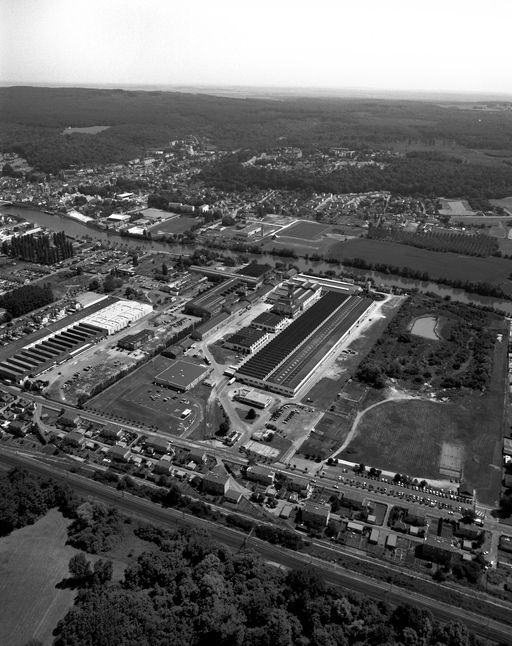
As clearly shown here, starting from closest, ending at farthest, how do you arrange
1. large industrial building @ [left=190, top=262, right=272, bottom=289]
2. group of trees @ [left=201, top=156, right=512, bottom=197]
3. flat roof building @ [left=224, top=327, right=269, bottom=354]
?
flat roof building @ [left=224, top=327, right=269, bottom=354] < large industrial building @ [left=190, top=262, right=272, bottom=289] < group of trees @ [left=201, top=156, right=512, bottom=197]

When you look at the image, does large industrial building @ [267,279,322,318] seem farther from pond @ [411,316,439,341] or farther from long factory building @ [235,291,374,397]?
pond @ [411,316,439,341]

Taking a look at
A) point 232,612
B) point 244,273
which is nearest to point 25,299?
point 244,273

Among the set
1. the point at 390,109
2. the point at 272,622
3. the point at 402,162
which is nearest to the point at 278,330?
the point at 272,622

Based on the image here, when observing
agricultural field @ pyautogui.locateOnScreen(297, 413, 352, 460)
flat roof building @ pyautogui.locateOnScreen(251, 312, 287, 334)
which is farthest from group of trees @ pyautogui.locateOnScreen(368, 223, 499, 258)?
agricultural field @ pyautogui.locateOnScreen(297, 413, 352, 460)

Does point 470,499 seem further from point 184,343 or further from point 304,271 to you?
Answer: point 304,271

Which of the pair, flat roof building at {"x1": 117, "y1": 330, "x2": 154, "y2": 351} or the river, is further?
the river

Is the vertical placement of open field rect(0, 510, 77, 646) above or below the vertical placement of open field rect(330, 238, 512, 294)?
below
